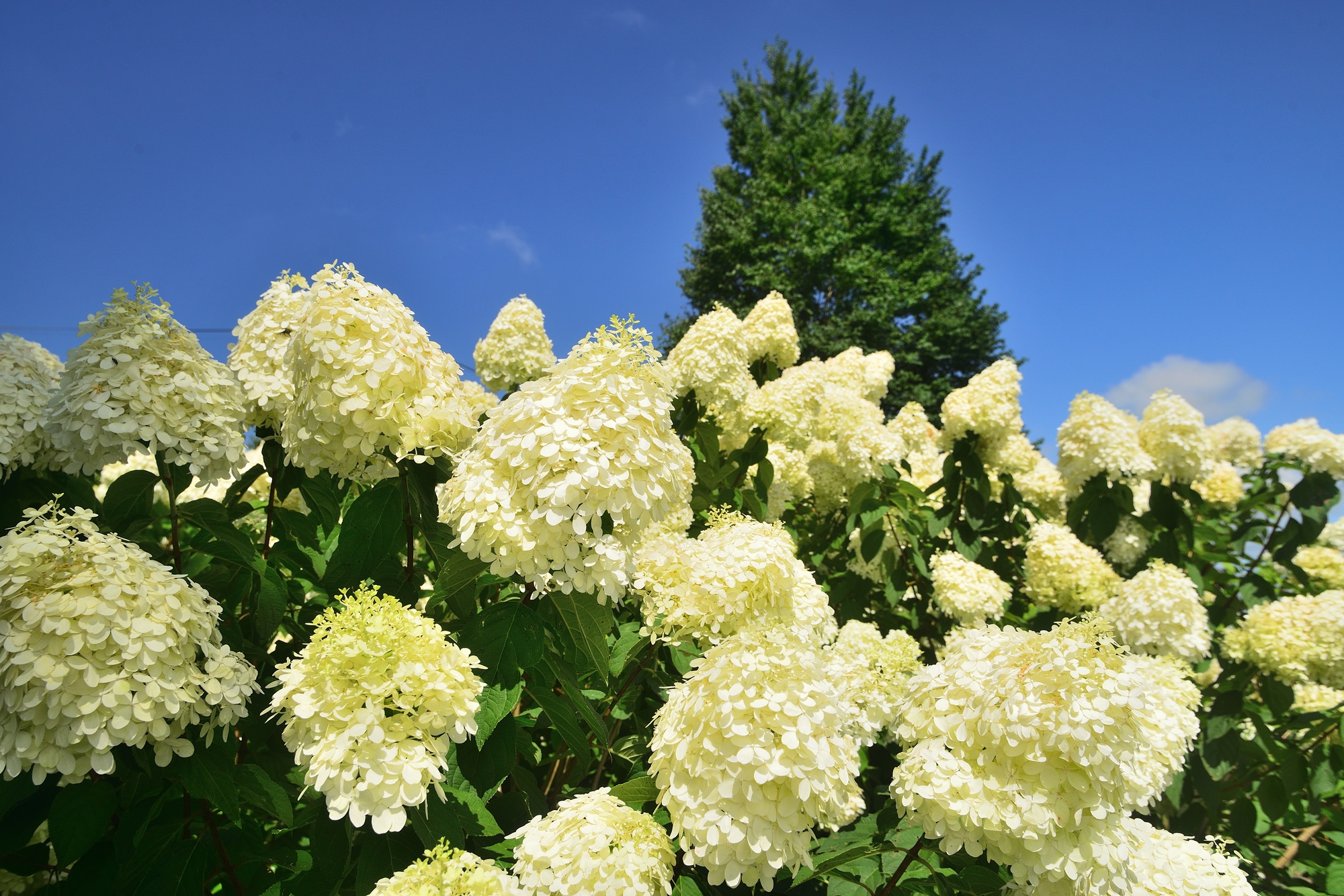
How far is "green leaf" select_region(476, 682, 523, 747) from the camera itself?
1.56 meters

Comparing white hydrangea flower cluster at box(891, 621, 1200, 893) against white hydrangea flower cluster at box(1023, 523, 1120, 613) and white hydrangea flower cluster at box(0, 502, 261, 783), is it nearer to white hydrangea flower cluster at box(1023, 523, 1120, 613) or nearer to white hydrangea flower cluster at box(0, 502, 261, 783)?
white hydrangea flower cluster at box(0, 502, 261, 783)

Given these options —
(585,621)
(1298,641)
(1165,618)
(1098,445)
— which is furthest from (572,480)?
(1298,641)

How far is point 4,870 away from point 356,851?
4.19 feet

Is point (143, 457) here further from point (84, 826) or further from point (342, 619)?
point (342, 619)

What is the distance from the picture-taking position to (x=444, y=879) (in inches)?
49.8

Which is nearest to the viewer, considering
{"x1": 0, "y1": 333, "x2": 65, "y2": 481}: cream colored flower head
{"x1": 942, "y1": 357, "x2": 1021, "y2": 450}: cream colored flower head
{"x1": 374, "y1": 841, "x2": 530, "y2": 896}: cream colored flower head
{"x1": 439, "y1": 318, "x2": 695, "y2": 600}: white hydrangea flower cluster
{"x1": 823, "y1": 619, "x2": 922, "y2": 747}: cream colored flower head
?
{"x1": 374, "y1": 841, "x2": 530, "y2": 896}: cream colored flower head

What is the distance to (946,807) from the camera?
1.52 meters

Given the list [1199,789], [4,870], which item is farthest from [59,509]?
[1199,789]

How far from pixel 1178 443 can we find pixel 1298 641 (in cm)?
130

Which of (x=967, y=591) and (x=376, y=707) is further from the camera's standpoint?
(x=967, y=591)

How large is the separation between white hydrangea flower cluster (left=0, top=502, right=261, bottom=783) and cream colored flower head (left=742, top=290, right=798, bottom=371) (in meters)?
3.79

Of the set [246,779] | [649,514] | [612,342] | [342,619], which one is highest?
[612,342]

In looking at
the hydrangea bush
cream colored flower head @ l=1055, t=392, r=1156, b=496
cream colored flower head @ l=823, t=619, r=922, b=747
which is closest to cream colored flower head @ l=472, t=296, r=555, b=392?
the hydrangea bush

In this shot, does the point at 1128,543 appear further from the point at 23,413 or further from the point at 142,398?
the point at 23,413
